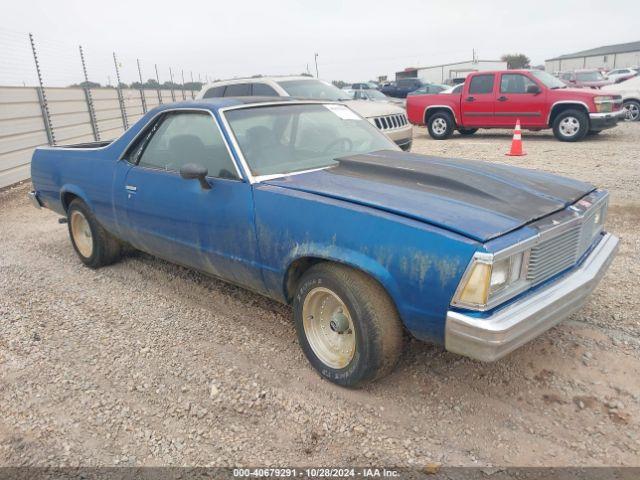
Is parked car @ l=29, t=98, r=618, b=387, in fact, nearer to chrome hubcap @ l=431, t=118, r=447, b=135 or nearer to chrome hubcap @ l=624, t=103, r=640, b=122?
chrome hubcap @ l=431, t=118, r=447, b=135

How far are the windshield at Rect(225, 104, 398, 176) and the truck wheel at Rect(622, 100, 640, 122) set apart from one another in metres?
13.8

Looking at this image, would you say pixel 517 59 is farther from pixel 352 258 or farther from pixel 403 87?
pixel 352 258

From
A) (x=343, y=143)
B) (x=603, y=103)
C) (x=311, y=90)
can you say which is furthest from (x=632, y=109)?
(x=343, y=143)

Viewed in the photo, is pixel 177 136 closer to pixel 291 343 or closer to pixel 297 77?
pixel 291 343

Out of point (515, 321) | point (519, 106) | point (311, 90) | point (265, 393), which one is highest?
point (311, 90)

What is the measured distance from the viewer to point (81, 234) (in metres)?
5.01

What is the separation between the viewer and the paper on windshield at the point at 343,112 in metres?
4.14

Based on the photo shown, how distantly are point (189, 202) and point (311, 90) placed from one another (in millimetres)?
6463

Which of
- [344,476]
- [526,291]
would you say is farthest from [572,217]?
[344,476]

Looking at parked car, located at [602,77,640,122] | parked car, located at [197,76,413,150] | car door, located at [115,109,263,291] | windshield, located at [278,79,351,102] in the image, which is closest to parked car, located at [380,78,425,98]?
parked car, located at [602,77,640,122]

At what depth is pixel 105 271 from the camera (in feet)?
15.9

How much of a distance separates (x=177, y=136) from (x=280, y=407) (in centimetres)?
221

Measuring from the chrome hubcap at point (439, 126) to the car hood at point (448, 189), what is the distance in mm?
10369

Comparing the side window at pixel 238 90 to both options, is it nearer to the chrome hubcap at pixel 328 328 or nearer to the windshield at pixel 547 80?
the windshield at pixel 547 80
